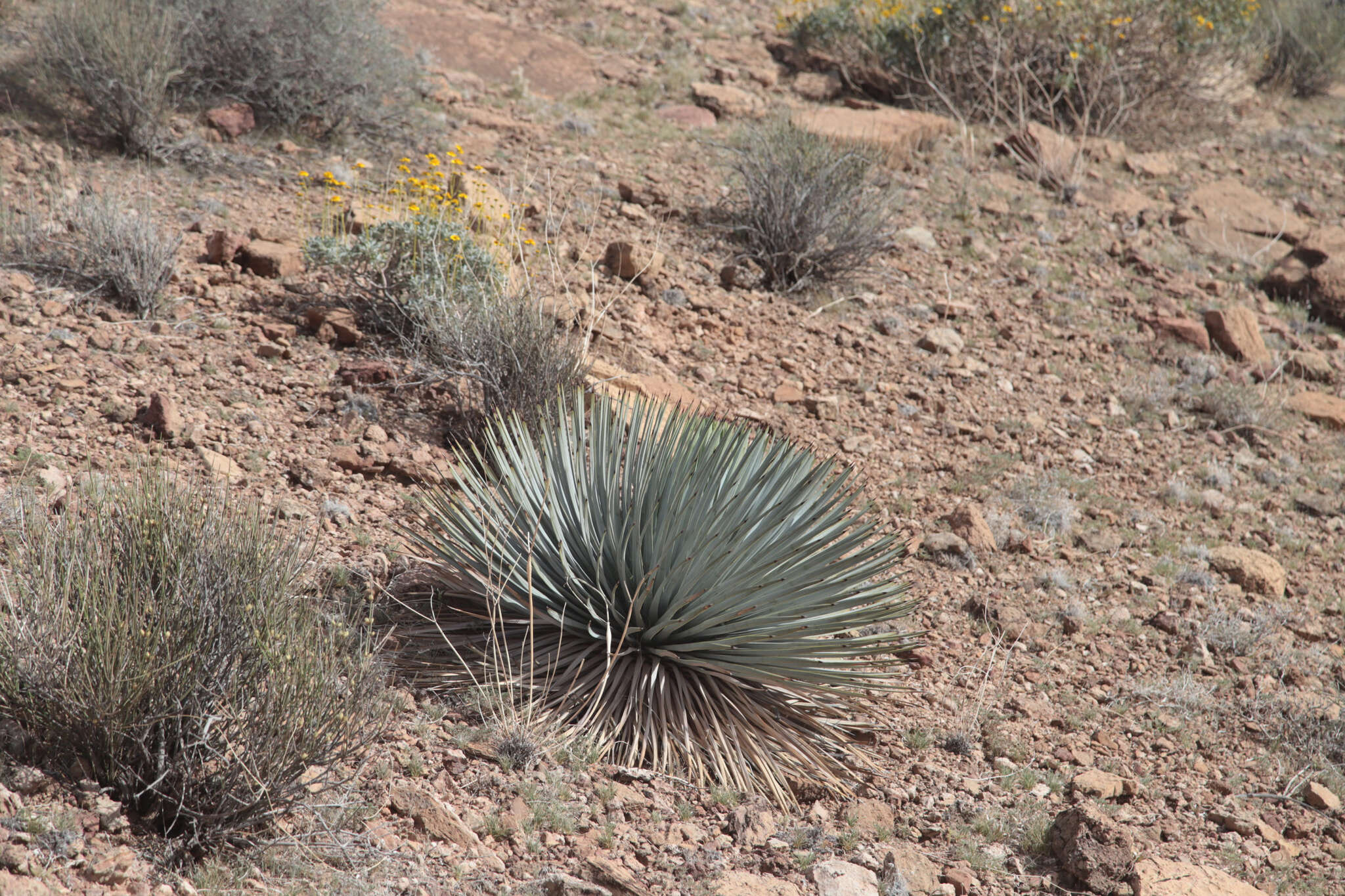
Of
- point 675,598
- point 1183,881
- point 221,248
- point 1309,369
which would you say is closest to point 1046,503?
point 1183,881

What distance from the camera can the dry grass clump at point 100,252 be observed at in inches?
185

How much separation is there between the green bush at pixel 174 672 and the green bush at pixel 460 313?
177cm

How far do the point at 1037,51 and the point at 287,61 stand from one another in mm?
6104

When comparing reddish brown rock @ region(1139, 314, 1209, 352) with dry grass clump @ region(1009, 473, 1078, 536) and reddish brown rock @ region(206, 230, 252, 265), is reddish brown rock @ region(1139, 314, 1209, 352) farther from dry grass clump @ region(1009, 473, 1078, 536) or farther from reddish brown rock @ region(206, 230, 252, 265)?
reddish brown rock @ region(206, 230, 252, 265)

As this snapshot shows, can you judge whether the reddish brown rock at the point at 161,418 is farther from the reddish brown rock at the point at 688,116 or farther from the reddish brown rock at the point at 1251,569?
the reddish brown rock at the point at 688,116

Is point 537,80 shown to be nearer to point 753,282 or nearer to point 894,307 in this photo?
point 753,282

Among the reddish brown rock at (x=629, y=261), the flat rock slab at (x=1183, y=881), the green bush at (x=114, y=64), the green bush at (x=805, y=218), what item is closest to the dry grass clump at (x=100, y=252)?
the green bush at (x=114, y=64)

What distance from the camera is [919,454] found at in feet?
18.1

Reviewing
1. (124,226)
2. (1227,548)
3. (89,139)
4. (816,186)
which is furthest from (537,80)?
(1227,548)

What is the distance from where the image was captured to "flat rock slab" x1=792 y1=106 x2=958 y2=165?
25.9 feet

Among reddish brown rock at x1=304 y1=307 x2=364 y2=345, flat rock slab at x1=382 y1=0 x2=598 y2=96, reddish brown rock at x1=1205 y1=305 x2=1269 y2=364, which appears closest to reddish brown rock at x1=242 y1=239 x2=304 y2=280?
reddish brown rock at x1=304 y1=307 x2=364 y2=345

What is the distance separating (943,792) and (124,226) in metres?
4.11

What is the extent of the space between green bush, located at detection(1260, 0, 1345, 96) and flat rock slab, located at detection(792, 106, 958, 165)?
5.10 m

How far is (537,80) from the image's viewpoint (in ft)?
27.5
